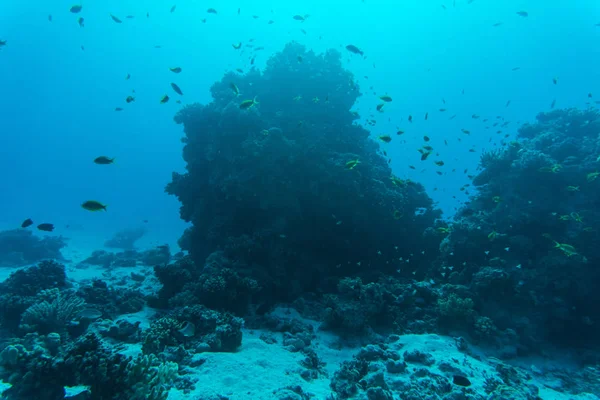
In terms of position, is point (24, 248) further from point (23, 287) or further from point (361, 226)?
point (361, 226)

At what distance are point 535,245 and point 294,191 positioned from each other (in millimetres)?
8421

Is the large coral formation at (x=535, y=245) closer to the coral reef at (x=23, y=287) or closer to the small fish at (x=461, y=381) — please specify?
the small fish at (x=461, y=381)

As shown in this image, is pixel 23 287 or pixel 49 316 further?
pixel 23 287

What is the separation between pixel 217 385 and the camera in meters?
5.57

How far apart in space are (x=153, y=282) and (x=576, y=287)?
52.8 feet

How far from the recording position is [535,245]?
400 inches

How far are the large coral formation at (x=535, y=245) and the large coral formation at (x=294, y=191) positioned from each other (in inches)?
94.7

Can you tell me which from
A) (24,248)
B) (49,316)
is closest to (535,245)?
(49,316)

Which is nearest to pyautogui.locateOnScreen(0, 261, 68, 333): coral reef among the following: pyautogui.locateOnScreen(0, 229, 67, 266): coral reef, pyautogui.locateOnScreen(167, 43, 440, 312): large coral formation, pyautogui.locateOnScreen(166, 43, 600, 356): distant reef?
pyautogui.locateOnScreen(166, 43, 600, 356): distant reef

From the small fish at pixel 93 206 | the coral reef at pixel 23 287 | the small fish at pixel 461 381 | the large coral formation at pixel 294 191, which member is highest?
the large coral formation at pixel 294 191

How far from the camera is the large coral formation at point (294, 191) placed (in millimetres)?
11680

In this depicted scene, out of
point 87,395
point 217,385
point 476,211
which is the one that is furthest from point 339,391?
point 476,211

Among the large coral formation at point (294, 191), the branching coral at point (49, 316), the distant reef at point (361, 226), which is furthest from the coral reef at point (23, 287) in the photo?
the large coral formation at point (294, 191)

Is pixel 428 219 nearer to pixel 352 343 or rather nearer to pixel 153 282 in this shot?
pixel 352 343
